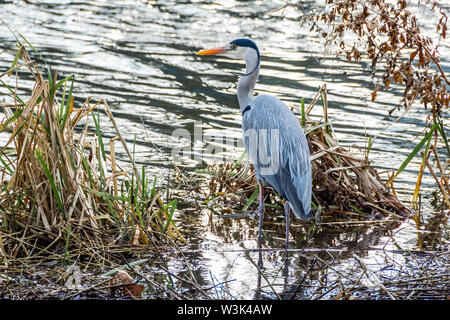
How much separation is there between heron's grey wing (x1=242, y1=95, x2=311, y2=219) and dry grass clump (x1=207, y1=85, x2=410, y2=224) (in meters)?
0.58

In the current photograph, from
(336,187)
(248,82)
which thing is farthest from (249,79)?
(336,187)

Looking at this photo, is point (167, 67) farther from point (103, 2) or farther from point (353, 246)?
point (353, 246)

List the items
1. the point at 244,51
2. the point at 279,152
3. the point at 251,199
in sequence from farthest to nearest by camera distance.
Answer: the point at 244,51 → the point at 251,199 → the point at 279,152

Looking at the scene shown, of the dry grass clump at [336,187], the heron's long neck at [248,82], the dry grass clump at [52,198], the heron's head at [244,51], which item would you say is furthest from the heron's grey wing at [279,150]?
the dry grass clump at [52,198]

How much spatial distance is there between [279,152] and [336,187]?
946mm

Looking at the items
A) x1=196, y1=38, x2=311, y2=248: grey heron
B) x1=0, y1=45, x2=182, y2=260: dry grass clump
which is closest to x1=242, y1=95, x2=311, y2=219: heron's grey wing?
x1=196, y1=38, x2=311, y2=248: grey heron

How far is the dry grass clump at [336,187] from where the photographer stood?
5.85 meters

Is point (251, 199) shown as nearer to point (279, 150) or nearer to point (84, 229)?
point (279, 150)

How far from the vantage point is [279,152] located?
16.9 ft

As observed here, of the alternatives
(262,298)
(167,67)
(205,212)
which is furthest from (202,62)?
(262,298)

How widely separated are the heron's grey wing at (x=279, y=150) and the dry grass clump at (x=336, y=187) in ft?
1.90

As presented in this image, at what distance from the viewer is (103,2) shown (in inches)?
576
